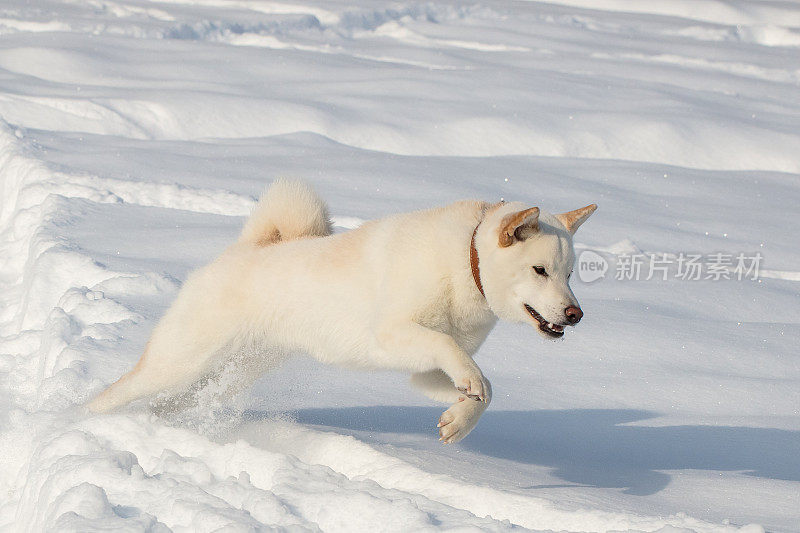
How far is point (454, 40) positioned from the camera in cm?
1344

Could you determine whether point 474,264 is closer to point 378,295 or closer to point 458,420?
point 378,295

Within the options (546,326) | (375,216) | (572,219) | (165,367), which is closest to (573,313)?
(546,326)

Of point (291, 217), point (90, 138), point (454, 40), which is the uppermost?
point (454, 40)

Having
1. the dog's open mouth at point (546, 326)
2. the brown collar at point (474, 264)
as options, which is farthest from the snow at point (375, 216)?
the brown collar at point (474, 264)

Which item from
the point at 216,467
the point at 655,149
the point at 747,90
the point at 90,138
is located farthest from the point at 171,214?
the point at 747,90

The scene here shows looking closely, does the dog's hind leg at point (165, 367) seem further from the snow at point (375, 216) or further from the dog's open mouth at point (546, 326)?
the dog's open mouth at point (546, 326)

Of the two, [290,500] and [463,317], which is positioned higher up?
[463,317]

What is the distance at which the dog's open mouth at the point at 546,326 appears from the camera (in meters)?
2.69

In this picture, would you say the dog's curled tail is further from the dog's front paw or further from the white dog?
the dog's front paw

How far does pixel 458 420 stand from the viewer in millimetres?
2686

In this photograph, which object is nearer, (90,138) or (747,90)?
(90,138)

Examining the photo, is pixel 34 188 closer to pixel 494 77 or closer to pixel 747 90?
pixel 494 77

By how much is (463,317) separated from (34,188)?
3.75 metres

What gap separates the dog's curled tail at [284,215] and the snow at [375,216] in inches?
20.6
